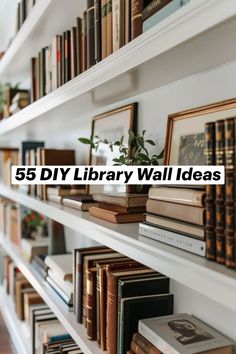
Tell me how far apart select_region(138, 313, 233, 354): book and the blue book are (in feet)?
2.29

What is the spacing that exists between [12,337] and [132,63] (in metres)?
1.86

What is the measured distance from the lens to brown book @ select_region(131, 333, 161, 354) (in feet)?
2.85

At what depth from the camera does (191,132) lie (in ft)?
3.07

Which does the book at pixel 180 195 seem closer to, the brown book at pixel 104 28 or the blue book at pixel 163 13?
the blue book at pixel 163 13

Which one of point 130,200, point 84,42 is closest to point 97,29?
point 84,42

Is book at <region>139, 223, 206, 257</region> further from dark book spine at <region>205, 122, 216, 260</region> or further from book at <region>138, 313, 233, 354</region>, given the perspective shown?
book at <region>138, 313, 233, 354</region>

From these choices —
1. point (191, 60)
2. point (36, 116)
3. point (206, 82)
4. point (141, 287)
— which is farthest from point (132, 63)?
point (36, 116)

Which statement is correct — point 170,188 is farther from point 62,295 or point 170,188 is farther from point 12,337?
point 12,337

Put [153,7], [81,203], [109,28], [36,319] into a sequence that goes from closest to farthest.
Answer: [153,7] → [109,28] → [81,203] → [36,319]

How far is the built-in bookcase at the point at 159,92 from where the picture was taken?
1.99 feet

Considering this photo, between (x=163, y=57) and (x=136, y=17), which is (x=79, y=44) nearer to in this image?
(x=136, y=17)

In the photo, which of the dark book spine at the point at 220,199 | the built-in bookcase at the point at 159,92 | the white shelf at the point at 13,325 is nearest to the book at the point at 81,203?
the built-in bookcase at the point at 159,92

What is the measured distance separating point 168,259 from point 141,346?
0.34m

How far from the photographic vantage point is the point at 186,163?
36.6 inches
